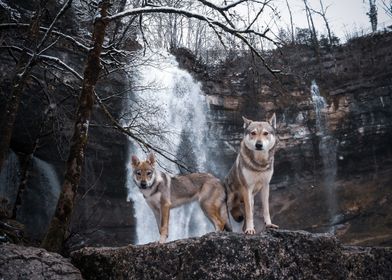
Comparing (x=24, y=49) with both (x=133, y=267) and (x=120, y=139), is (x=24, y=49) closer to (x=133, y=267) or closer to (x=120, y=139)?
(x=133, y=267)

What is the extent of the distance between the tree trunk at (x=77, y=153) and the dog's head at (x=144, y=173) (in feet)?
3.28

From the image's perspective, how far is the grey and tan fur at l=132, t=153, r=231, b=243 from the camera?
21.3 feet

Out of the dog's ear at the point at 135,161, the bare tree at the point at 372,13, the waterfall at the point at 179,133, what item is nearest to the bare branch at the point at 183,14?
the dog's ear at the point at 135,161

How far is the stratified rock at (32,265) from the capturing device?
4383 millimetres

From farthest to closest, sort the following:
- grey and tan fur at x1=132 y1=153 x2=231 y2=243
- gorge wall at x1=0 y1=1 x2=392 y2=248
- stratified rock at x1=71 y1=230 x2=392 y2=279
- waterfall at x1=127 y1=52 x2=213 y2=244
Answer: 1. gorge wall at x1=0 y1=1 x2=392 y2=248
2. waterfall at x1=127 y1=52 x2=213 y2=244
3. grey and tan fur at x1=132 y1=153 x2=231 y2=243
4. stratified rock at x1=71 y1=230 x2=392 y2=279

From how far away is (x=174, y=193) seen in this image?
22.8 feet

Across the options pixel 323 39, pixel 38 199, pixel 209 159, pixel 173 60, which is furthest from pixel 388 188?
pixel 38 199

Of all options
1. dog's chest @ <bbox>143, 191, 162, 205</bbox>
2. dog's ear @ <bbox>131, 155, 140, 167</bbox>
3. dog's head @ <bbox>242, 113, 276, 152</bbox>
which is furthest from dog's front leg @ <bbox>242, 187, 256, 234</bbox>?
dog's ear @ <bbox>131, 155, 140, 167</bbox>

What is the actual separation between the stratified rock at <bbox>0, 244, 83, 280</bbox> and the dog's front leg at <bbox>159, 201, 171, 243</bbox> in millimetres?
1624

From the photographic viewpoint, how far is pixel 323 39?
29.4 m

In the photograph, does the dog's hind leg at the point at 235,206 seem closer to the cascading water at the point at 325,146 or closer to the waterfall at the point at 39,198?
the waterfall at the point at 39,198

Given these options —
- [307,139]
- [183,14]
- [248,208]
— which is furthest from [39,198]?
[307,139]

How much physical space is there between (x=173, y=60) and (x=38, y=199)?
11685mm

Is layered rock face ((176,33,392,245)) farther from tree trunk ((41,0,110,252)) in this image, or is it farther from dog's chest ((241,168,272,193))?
dog's chest ((241,168,272,193))
